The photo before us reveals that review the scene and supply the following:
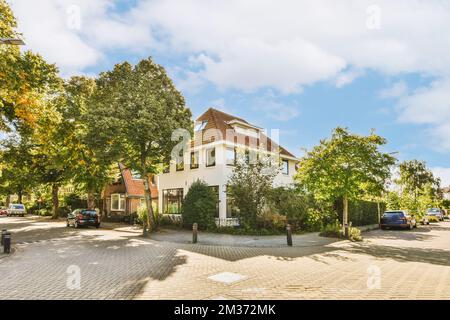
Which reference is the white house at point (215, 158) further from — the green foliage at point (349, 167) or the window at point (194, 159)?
the green foliage at point (349, 167)

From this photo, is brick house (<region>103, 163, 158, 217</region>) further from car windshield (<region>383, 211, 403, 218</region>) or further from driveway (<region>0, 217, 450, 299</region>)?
car windshield (<region>383, 211, 403, 218</region>)

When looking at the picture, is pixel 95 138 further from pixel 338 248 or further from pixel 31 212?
pixel 31 212

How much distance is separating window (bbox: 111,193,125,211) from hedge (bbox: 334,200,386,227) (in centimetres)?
2314

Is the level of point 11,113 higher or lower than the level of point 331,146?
higher

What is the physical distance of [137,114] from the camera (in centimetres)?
1783

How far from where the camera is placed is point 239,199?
765 inches

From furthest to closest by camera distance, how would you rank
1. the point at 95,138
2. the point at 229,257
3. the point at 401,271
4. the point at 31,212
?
the point at 31,212 → the point at 95,138 → the point at 229,257 → the point at 401,271

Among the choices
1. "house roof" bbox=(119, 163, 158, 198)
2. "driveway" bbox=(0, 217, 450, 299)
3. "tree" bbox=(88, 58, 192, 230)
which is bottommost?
"driveway" bbox=(0, 217, 450, 299)

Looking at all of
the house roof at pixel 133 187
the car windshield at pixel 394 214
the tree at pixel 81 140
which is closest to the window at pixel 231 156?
the tree at pixel 81 140

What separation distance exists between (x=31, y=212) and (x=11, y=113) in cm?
4538

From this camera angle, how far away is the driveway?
6746mm

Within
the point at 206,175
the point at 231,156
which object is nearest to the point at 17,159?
the point at 206,175

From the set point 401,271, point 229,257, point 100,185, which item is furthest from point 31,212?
point 401,271

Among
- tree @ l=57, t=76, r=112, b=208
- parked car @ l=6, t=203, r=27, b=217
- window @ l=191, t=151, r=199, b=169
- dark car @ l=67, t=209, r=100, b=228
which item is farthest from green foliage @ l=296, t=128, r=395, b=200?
parked car @ l=6, t=203, r=27, b=217
